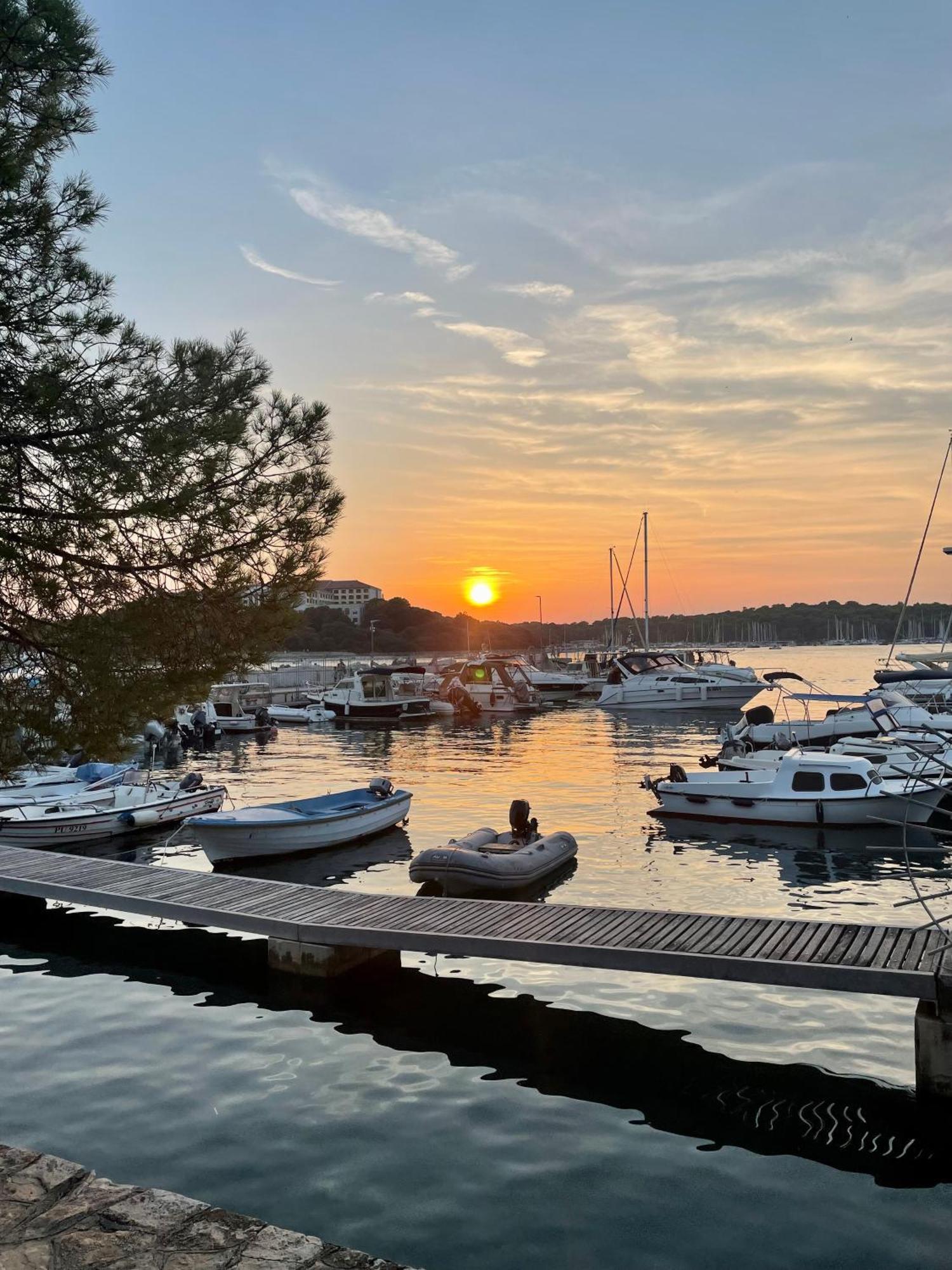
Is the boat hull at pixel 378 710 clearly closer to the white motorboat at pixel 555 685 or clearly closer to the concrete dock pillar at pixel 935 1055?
the white motorboat at pixel 555 685

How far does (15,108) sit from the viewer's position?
24.6 ft

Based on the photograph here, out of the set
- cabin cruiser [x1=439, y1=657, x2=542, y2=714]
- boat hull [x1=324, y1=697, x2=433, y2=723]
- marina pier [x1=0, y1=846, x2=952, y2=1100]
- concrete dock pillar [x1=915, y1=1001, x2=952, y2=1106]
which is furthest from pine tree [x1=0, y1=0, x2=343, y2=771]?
cabin cruiser [x1=439, y1=657, x2=542, y2=714]

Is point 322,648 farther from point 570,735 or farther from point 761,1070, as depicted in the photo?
point 761,1070

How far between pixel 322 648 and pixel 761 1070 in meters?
148

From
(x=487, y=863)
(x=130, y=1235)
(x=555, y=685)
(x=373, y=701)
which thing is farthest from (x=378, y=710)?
(x=130, y=1235)

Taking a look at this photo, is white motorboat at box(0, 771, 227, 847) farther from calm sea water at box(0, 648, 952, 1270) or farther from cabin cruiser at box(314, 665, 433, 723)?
cabin cruiser at box(314, 665, 433, 723)

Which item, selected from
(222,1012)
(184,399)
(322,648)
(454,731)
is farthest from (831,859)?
(322,648)

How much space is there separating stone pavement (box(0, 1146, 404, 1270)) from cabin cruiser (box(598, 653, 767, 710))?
57359 mm

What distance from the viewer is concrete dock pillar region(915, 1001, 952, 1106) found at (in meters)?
8.91

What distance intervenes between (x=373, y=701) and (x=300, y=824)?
3886 centimetres

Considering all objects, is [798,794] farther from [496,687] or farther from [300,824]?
[496,687]

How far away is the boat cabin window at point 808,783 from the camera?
74.1ft

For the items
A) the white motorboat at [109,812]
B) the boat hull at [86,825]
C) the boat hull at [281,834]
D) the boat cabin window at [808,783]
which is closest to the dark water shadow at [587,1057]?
the boat hull at [281,834]

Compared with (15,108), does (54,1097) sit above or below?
below
